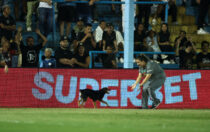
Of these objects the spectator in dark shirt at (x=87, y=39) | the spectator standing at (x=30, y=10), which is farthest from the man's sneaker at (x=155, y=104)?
the spectator standing at (x=30, y=10)

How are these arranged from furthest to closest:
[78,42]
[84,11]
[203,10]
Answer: [203,10], [84,11], [78,42]

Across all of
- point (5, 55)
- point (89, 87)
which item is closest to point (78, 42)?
point (89, 87)

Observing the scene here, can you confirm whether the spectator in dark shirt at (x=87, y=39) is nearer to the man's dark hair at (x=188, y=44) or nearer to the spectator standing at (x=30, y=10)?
the spectator standing at (x=30, y=10)

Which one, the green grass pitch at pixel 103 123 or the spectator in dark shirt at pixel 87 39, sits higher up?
the spectator in dark shirt at pixel 87 39

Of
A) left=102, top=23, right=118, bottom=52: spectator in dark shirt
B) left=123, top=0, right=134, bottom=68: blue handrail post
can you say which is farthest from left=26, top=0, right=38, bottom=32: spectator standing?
left=123, top=0, right=134, bottom=68: blue handrail post

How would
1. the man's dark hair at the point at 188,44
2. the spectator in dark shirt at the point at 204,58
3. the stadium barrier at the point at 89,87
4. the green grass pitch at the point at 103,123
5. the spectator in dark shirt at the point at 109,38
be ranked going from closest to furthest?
the green grass pitch at the point at 103,123 → the stadium barrier at the point at 89,87 → the spectator in dark shirt at the point at 109,38 → the spectator in dark shirt at the point at 204,58 → the man's dark hair at the point at 188,44

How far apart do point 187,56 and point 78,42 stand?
3.78 meters

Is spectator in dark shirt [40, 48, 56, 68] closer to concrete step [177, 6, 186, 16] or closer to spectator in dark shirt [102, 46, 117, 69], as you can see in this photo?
spectator in dark shirt [102, 46, 117, 69]

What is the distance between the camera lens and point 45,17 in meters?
17.6

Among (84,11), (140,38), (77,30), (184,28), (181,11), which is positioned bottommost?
(140,38)

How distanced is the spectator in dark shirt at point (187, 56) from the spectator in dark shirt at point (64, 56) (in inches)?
149

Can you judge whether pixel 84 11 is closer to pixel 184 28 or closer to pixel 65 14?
pixel 65 14

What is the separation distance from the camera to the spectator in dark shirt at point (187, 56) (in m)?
18.0

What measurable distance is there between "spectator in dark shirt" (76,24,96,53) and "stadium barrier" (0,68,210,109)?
5.80 ft
